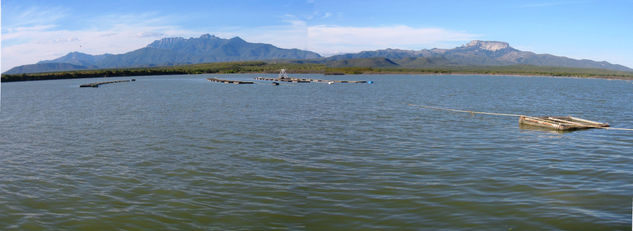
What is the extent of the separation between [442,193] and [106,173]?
12.1 metres

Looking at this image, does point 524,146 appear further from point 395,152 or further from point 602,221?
point 602,221

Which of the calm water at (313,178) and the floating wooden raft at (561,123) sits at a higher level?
the floating wooden raft at (561,123)

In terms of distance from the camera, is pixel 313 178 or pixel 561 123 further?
pixel 561 123

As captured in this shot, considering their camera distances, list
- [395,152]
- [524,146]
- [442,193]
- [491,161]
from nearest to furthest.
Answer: [442,193]
[491,161]
[395,152]
[524,146]

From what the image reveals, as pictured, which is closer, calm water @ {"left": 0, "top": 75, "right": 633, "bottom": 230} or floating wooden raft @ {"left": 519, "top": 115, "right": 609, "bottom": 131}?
calm water @ {"left": 0, "top": 75, "right": 633, "bottom": 230}

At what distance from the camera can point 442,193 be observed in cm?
1417

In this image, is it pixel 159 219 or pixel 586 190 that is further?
pixel 586 190

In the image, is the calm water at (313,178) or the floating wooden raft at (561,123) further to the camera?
the floating wooden raft at (561,123)

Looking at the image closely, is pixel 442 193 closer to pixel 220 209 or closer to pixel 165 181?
pixel 220 209

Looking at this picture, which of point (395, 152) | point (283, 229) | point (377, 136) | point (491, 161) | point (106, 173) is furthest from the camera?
point (377, 136)

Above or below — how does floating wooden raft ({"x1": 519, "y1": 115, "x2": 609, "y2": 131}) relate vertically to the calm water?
above

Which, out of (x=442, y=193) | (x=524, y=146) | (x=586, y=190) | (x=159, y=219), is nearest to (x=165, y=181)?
(x=159, y=219)

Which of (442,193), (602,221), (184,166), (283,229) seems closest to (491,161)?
(442,193)

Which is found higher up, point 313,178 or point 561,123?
point 561,123
